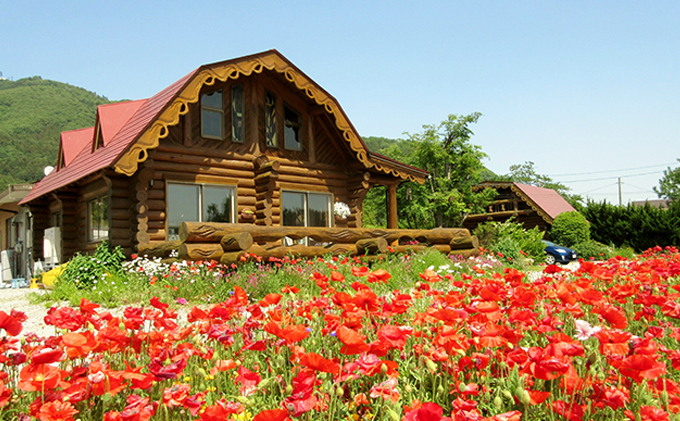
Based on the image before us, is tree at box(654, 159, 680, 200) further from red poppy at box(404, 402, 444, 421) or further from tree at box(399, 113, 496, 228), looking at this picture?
red poppy at box(404, 402, 444, 421)

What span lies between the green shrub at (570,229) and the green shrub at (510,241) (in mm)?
6924

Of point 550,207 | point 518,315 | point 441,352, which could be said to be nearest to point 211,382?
point 441,352

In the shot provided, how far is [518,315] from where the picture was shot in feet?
7.94

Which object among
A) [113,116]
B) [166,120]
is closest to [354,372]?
[166,120]

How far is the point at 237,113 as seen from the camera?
Result: 13547 mm

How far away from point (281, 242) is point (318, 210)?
5629 millimetres

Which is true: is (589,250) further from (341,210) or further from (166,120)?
(166,120)

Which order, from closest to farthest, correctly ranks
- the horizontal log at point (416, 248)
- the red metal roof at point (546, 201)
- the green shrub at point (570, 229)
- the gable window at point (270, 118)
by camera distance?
1. the horizontal log at point (416, 248)
2. the gable window at point (270, 118)
3. the green shrub at point (570, 229)
4. the red metal roof at point (546, 201)

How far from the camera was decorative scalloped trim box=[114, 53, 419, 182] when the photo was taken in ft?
34.0

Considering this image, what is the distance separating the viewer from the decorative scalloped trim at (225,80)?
34.0 feet

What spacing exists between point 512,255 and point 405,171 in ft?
15.3

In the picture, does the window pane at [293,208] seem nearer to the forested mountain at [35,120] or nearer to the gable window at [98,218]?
the gable window at [98,218]

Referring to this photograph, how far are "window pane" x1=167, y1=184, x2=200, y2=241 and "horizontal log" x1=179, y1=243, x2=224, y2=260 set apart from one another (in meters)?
3.71

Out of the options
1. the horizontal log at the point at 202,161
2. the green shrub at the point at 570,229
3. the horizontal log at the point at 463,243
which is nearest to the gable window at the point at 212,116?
the horizontal log at the point at 202,161
